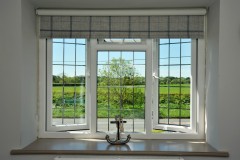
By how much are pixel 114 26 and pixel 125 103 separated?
35.1 inches

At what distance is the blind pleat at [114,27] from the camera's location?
2.88 meters

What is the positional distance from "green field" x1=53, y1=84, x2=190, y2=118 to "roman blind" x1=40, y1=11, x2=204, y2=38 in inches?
23.8

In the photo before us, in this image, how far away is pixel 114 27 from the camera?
2902 mm

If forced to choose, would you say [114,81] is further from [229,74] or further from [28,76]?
[229,74]

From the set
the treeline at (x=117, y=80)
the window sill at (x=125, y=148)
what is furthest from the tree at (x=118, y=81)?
the window sill at (x=125, y=148)

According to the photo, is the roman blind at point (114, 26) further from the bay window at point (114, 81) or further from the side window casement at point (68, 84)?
the side window casement at point (68, 84)

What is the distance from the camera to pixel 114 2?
2.68 meters

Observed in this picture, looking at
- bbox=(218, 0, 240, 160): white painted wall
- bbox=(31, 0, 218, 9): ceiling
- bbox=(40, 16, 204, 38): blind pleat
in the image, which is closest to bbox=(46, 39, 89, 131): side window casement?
bbox=(40, 16, 204, 38): blind pleat

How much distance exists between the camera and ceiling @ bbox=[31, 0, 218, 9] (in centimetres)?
265

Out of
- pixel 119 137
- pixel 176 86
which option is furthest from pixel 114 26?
pixel 119 137

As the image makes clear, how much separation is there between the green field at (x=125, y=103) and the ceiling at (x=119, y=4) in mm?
901

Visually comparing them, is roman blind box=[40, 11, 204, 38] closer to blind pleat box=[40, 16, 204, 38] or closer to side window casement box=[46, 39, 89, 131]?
blind pleat box=[40, 16, 204, 38]

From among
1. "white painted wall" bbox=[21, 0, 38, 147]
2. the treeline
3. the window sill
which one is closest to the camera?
the window sill

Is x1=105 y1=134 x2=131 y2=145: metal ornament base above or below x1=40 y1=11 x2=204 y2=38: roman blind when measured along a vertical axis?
below
